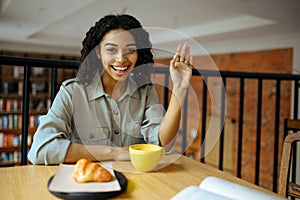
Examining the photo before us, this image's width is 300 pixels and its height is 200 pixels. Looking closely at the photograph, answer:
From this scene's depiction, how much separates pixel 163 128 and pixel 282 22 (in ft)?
10.4

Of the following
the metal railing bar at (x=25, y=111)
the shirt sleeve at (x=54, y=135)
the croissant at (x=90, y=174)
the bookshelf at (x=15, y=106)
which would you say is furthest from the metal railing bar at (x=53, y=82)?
the bookshelf at (x=15, y=106)

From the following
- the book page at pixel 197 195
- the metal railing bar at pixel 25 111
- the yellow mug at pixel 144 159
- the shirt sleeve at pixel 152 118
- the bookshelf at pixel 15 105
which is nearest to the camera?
the book page at pixel 197 195

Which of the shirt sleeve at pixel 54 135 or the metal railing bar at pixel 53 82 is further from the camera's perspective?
the metal railing bar at pixel 53 82

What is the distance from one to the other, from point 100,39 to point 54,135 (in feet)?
1.16

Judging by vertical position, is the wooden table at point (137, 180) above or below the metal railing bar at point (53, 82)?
below

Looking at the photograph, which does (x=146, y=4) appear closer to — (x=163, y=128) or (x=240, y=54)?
(x=240, y=54)

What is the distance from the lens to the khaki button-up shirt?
34.0 inches

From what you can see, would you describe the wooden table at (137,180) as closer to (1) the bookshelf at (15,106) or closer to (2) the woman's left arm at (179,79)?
(2) the woman's left arm at (179,79)

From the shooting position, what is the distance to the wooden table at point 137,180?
0.65 meters

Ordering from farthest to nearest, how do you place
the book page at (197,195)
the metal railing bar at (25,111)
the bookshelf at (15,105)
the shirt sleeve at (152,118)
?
the bookshelf at (15,105) → the metal railing bar at (25,111) → the shirt sleeve at (152,118) → the book page at (197,195)

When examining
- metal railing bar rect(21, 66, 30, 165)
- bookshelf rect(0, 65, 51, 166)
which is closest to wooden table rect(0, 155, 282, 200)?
metal railing bar rect(21, 66, 30, 165)

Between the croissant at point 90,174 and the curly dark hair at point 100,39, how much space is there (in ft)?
1.30

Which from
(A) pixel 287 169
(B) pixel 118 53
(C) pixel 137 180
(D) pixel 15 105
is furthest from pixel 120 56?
(D) pixel 15 105

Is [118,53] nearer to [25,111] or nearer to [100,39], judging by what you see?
[100,39]
